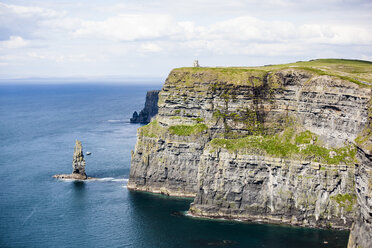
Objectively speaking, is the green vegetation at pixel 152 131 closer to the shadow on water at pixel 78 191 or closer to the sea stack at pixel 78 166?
the sea stack at pixel 78 166

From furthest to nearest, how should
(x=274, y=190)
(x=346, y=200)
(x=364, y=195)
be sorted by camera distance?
(x=274, y=190), (x=346, y=200), (x=364, y=195)

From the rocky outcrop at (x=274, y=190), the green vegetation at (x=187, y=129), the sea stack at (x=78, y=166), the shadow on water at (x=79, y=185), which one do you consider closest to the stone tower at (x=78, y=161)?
the sea stack at (x=78, y=166)

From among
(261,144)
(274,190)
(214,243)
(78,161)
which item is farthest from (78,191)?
(274,190)

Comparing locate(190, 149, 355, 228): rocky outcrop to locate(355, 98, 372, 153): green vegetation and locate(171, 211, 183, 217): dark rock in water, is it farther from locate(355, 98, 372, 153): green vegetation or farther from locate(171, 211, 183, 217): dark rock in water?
locate(355, 98, 372, 153): green vegetation

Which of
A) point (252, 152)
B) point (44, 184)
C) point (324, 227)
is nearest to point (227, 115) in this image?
point (252, 152)

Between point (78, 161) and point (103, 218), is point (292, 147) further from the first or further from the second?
point (78, 161)
